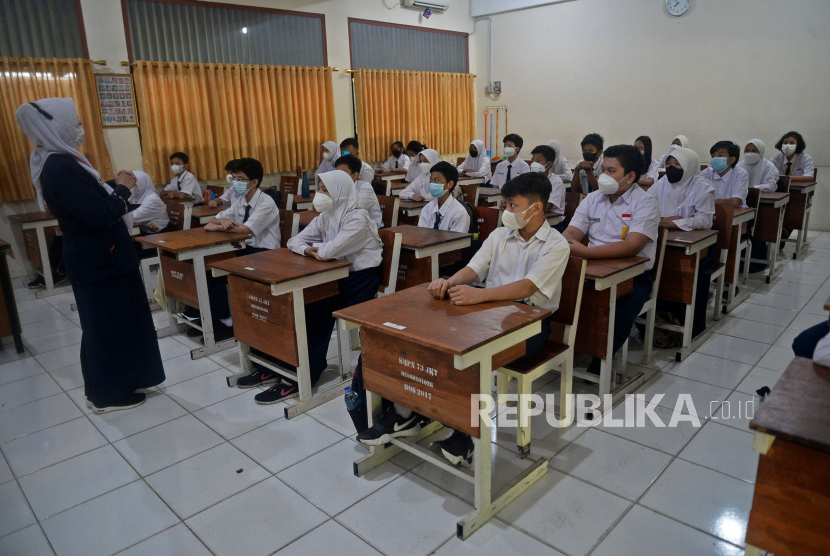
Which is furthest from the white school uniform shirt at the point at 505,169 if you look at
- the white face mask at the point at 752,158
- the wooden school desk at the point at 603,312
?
the wooden school desk at the point at 603,312

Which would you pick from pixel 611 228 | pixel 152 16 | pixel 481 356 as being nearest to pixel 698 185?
pixel 611 228

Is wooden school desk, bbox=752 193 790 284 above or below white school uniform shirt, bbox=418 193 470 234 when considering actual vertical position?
→ below

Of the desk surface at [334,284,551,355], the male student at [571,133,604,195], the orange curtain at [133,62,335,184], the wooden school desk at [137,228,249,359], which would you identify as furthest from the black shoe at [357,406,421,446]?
the orange curtain at [133,62,335,184]

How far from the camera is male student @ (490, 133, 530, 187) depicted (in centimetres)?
657

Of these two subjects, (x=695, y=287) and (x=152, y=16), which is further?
(x=152, y=16)

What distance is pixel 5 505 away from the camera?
2.19m

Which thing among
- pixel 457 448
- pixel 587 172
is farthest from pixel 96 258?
pixel 587 172

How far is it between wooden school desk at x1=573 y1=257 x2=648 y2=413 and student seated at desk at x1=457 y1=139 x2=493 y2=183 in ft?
15.0

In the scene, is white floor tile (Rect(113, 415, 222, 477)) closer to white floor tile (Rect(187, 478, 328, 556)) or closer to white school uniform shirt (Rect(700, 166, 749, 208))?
white floor tile (Rect(187, 478, 328, 556))

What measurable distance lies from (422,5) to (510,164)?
383cm

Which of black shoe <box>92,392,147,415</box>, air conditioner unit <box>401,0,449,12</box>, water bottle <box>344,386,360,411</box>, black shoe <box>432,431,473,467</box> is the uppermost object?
air conditioner unit <box>401,0,449,12</box>

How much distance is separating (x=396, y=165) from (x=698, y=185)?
5.34 m

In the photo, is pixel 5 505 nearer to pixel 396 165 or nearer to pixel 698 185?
pixel 698 185

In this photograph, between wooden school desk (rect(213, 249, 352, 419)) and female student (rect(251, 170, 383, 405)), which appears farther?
female student (rect(251, 170, 383, 405))
